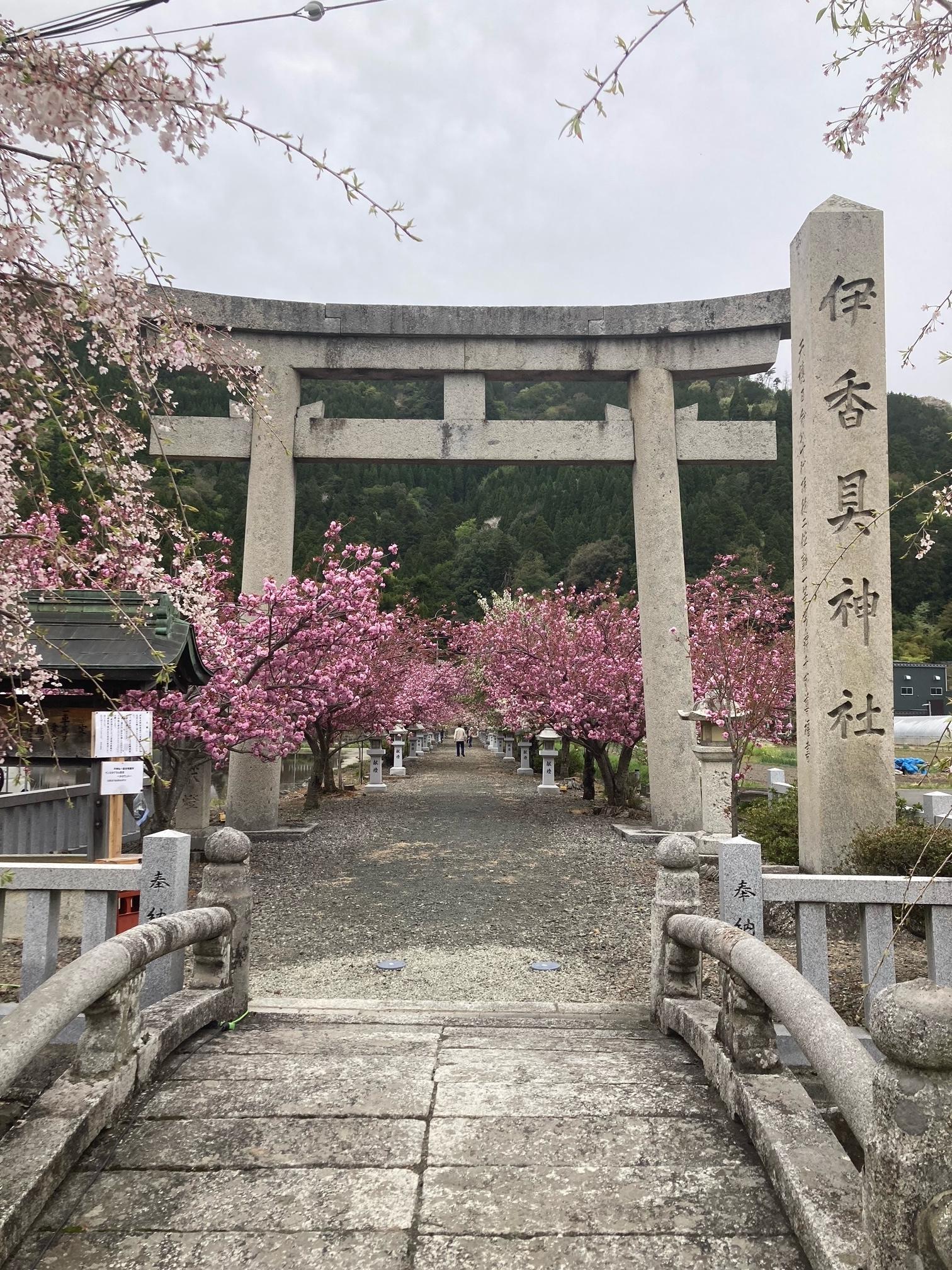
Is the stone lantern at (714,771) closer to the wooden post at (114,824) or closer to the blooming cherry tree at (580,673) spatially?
the blooming cherry tree at (580,673)

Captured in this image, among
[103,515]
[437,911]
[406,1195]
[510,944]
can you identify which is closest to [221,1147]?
[406,1195]

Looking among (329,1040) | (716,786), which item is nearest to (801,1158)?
(329,1040)

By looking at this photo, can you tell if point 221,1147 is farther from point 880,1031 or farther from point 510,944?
point 510,944

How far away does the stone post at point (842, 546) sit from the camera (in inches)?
289

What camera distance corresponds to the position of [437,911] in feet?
26.8

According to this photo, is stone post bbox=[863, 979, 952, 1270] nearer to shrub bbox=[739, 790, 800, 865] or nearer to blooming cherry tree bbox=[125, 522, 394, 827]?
shrub bbox=[739, 790, 800, 865]

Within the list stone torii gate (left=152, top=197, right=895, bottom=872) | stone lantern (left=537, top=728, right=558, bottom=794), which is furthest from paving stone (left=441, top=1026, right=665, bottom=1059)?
stone lantern (left=537, top=728, right=558, bottom=794)

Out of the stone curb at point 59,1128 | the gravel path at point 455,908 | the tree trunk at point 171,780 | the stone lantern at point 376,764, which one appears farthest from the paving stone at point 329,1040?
the stone lantern at point 376,764

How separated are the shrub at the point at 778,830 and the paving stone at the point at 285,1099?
18.9ft

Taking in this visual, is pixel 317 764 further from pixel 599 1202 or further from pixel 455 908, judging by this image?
pixel 599 1202

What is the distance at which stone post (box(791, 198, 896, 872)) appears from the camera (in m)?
7.34

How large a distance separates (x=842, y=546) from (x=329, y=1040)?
589 centimetres

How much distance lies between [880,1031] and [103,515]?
2419 millimetres

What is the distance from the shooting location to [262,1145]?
268 cm
